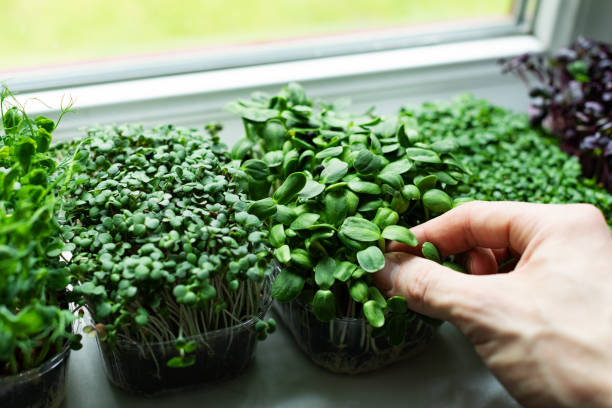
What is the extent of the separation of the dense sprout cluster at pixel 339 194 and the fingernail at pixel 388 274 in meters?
0.02

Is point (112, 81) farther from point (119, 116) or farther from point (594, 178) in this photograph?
point (594, 178)

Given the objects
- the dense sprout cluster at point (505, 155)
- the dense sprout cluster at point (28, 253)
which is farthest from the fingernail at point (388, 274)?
the dense sprout cluster at point (28, 253)

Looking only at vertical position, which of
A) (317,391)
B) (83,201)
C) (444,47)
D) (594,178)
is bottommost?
(317,391)

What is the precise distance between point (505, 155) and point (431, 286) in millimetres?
545

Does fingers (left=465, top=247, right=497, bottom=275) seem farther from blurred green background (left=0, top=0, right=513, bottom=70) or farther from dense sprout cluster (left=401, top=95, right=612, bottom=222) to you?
blurred green background (left=0, top=0, right=513, bottom=70)

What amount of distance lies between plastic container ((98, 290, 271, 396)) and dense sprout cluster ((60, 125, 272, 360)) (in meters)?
0.02

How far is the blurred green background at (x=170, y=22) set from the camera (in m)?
1.21

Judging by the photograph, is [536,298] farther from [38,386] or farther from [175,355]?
[38,386]

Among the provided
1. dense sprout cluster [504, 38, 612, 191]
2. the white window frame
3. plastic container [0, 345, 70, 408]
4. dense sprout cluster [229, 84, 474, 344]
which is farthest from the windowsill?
plastic container [0, 345, 70, 408]

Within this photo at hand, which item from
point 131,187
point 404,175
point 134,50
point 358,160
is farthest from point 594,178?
point 134,50

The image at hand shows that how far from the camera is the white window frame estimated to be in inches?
48.0

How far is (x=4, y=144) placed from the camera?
2.64 ft

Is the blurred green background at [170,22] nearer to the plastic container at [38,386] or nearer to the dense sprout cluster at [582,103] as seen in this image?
the dense sprout cluster at [582,103]

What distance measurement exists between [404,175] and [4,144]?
63 centimetres
